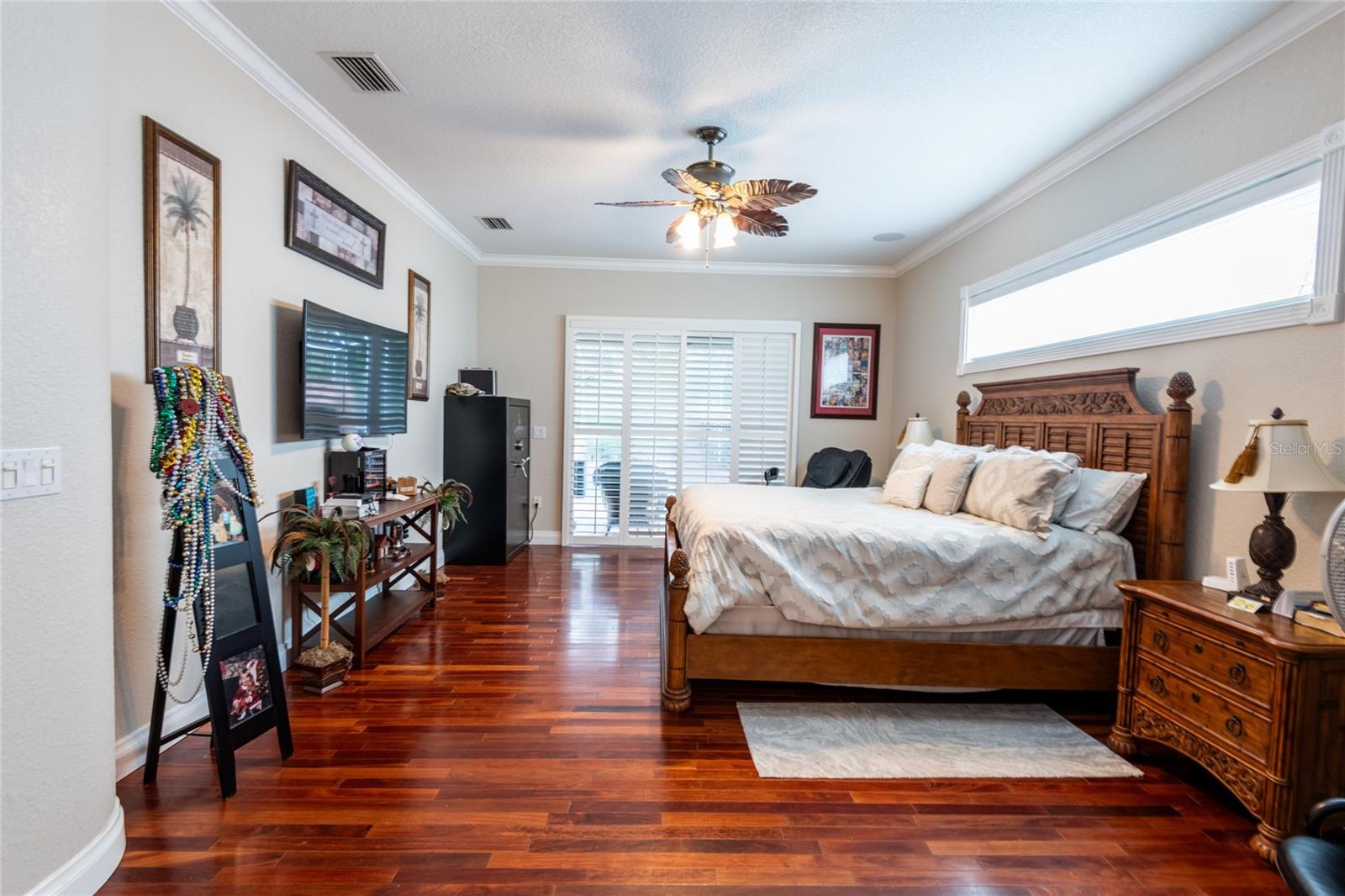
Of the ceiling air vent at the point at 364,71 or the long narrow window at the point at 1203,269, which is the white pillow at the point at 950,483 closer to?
the long narrow window at the point at 1203,269

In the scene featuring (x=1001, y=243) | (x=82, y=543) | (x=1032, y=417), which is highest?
(x=1001, y=243)

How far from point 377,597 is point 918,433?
13.4 feet

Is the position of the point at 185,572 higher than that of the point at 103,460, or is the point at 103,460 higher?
the point at 103,460

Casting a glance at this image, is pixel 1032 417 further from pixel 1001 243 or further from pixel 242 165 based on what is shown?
pixel 242 165

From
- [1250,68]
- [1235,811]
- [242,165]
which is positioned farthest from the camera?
[242,165]

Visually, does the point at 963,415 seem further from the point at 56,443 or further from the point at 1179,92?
the point at 56,443

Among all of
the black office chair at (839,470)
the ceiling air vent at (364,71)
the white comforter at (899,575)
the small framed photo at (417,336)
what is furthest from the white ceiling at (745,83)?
the black office chair at (839,470)

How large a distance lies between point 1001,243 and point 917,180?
810 mm

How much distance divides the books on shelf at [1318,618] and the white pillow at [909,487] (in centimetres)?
173

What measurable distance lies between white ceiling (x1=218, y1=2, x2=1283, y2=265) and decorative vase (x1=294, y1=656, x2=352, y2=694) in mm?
2658

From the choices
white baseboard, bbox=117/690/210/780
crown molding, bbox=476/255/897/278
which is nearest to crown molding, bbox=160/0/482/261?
crown molding, bbox=476/255/897/278

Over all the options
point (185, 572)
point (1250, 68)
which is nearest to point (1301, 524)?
point (1250, 68)

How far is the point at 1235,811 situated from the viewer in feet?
6.64

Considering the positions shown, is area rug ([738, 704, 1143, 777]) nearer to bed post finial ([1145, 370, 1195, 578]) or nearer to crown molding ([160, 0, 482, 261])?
bed post finial ([1145, 370, 1195, 578])
